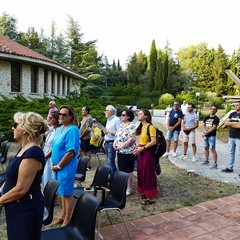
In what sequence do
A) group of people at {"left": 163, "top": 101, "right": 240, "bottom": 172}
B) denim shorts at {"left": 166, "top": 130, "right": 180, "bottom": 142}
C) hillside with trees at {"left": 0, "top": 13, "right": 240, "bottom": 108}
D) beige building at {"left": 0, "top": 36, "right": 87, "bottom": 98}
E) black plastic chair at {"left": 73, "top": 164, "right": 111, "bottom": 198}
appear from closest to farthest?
black plastic chair at {"left": 73, "top": 164, "right": 111, "bottom": 198} → group of people at {"left": 163, "top": 101, "right": 240, "bottom": 172} → denim shorts at {"left": 166, "top": 130, "right": 180, "bottom": 142} → beige building at {"left": 0, "top": 36, "right": 87, "bottom": 98} → hillside with trees at {"left": 0, "top": 13, "right": 240, "bottom": 108}

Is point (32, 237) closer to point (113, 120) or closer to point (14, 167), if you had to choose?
point (14, 167)

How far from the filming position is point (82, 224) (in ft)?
9.27

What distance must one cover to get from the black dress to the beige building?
12.8 m

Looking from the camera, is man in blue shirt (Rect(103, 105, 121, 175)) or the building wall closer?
man in blue shirt (Rect(103, 105, 121, 175))

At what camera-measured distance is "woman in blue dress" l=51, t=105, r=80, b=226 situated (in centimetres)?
374

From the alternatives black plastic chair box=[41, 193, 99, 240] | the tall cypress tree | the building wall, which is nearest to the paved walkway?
black plastic chair box=[41, 193, 99, 240]

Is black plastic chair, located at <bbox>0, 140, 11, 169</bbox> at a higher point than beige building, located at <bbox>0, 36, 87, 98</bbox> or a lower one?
lower

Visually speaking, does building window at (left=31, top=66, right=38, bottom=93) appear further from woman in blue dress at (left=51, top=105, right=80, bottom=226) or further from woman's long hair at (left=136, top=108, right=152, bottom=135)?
woman in blue dress at (left=51, top=105, right=80, bottom=226)

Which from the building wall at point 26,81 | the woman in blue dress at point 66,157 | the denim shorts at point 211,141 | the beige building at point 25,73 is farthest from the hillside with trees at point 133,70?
the woman in blue dress at point 66,157

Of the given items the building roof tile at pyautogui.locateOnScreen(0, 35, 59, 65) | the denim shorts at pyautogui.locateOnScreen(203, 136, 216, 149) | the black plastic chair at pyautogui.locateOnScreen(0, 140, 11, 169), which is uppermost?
the building roof tile at pyautogui.locateOnScreen(0, 35, 59, 65)

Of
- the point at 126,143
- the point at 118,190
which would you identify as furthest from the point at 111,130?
the point at 118,190

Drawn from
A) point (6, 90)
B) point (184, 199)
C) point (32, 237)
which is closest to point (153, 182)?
point (184, 199)

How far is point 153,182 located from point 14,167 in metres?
3.30

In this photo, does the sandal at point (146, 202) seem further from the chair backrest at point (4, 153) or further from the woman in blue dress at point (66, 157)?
the chair backrest at point (4, 153)
